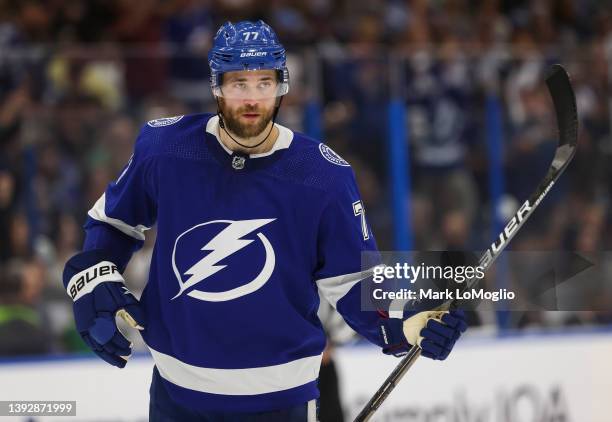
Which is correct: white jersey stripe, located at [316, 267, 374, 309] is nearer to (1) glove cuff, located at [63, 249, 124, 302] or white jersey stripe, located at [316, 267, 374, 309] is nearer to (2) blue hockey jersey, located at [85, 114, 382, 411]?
(2) blue hockey jersey, located at [85, 114, 382, 411]

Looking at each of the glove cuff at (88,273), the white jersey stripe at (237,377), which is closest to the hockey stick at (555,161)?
the white jersey stripe at (237,377)

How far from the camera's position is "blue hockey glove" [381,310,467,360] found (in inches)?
93.7

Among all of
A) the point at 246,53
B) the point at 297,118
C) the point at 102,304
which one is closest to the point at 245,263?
the point at 102,304

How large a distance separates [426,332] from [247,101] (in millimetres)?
651

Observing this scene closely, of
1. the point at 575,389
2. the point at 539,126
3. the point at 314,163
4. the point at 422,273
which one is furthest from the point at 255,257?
the point at 539,126

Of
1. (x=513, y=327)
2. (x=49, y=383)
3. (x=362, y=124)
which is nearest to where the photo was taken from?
(x=49, y=383)

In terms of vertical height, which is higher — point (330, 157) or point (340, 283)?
point (330, 157)

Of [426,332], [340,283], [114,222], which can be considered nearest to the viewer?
[426,332]

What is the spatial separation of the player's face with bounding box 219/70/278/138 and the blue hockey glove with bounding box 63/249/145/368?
462mm

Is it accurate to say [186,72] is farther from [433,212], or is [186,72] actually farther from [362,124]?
[433,212]

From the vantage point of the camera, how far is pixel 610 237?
5.62 meters

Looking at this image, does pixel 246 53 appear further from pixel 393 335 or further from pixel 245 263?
pixel 393 335

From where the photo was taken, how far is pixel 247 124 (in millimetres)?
2436

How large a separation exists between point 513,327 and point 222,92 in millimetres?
2801
